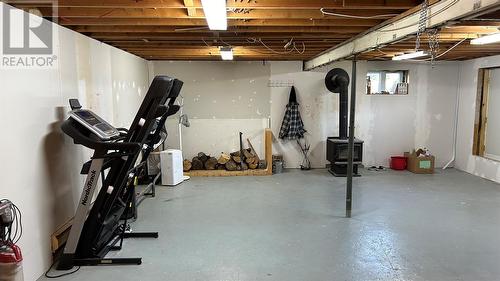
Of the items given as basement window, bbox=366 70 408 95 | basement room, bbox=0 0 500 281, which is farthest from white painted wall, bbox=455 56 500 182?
basement window, bbox=366 70 408 95

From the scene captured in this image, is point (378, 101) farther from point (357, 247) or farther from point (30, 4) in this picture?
point (30, 4)

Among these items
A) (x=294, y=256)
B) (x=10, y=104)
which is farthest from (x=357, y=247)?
(x=10, y=104)

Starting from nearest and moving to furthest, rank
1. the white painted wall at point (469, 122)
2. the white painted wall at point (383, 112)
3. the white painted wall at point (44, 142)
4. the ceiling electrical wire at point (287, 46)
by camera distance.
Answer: the white painted wall at point (44, 142) < the ceiling electrical wire at point (287, 46) < the white painted wall at point (469, 122) < the white painted wall at point (383, 112)

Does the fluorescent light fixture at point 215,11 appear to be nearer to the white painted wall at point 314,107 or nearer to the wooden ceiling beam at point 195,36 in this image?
the wooden ceiling beam at point 195,36

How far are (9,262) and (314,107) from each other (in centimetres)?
659

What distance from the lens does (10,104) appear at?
107 inches

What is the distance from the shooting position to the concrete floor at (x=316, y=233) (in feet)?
10.7

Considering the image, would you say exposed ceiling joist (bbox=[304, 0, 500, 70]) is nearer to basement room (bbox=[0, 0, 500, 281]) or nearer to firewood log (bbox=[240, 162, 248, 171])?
basement room (bbox=[0, 0, 500, 281])

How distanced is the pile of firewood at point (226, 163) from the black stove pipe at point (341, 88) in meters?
1.84

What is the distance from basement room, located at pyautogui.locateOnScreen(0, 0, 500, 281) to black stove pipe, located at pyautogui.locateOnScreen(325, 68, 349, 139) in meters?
0.04

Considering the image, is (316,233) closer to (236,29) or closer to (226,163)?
(236,29)

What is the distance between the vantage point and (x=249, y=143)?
792 cm

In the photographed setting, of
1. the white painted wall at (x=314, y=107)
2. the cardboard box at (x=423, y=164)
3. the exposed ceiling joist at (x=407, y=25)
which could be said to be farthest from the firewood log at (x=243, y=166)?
the cardboard box at (x=423, y=164)

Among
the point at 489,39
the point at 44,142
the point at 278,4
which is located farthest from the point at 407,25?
the point at 44,142
